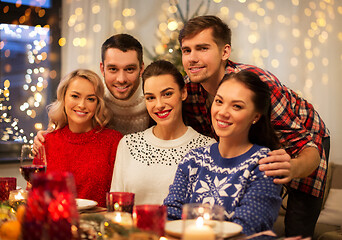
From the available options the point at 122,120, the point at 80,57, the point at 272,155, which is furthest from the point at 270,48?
the point at 272,155

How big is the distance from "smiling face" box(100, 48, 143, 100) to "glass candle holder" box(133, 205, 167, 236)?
5.47 ft

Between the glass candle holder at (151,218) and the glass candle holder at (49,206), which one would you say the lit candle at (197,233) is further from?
the glass candle holder at (49,206)

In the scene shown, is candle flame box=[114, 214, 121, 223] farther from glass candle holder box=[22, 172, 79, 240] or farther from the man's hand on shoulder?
the man's hand on shoulder

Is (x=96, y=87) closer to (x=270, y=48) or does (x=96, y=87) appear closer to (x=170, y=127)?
(x=170, y=127)

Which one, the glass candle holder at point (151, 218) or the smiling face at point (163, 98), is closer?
the glass candle holder at point (151, 218)

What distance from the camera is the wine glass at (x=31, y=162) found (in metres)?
1.62

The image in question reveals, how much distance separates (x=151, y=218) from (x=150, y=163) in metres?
1.10

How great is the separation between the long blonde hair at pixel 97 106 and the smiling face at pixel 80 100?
2 centimetres

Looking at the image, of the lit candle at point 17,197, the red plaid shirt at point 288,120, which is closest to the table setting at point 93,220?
the lit candle at point 17,197

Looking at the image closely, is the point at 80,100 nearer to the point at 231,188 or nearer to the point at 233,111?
the point at 233,111

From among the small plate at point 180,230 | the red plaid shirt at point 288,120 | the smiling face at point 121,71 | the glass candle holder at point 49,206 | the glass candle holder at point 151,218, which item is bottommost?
the small plate at point 180,230

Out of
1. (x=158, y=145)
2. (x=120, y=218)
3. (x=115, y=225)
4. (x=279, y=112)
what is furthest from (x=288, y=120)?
(x=115, y=225)

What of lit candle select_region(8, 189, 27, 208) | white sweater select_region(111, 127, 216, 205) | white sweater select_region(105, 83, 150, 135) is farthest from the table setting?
white sweater select_region(105, 83, 150, 135)

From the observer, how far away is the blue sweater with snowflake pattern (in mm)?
1467
